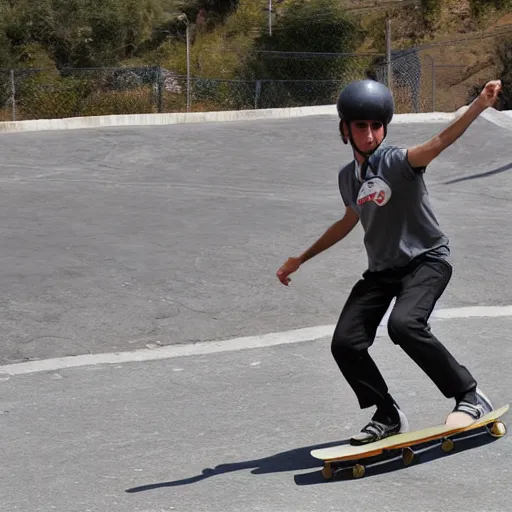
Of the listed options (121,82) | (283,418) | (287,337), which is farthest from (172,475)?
(121,82)

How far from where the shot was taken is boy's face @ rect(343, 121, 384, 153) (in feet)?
14.9

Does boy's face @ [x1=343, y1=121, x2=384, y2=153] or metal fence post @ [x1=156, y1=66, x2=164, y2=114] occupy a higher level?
boy's face @ [x1=343, y1=121, x2=384, y2=153]

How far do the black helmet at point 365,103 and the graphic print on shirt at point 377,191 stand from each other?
28 centimetres

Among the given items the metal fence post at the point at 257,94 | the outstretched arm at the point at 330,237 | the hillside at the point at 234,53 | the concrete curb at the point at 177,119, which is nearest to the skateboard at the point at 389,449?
the outstretched arm at the point at 330,237

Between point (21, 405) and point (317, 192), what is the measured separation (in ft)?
27.8

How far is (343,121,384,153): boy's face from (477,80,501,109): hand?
1.76ft

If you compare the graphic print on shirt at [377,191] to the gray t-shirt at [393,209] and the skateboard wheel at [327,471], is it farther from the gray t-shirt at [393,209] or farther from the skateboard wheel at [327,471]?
the skateboard wheel at [327,471]

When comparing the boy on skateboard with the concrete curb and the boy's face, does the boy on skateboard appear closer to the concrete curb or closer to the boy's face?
the boy's face

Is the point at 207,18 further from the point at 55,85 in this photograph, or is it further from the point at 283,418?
the point at 283,418

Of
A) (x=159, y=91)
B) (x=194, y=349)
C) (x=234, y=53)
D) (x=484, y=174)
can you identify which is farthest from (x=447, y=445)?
(x=234, y=53)

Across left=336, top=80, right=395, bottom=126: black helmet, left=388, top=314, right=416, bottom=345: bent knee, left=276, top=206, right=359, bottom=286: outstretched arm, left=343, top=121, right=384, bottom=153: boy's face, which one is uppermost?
left=336, top=80, right=395, bottom=126: black helmet

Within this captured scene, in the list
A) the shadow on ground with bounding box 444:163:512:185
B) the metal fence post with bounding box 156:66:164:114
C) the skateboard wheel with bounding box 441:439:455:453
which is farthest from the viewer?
the metal fence post with bounding box 156:66:164:114

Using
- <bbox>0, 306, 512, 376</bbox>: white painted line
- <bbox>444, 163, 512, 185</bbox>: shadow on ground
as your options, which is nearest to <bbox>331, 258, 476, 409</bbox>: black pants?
<bbox>0, 306, 512, 376</bbox>: white painted line

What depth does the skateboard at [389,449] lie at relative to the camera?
4.53m
